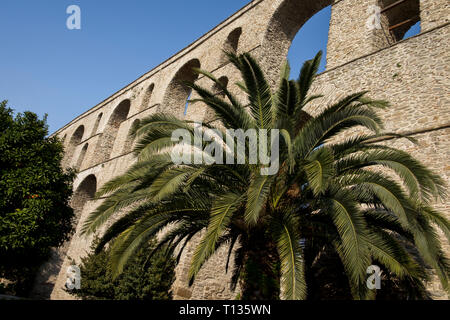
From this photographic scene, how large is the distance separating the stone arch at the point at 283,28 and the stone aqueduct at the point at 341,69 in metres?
0.03

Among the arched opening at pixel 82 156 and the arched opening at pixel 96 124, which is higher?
the arched opening at pixel 96 124

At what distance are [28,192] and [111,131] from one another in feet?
35.6

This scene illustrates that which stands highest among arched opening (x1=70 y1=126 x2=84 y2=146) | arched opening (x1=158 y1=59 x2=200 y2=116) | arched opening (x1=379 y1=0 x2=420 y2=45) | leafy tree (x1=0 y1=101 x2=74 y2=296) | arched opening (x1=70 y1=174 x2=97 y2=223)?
arched opening (x1=70 y1=126 x2=84 y2=146)

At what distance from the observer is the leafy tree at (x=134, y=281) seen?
8562 mm

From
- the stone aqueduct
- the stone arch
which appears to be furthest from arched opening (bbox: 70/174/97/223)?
the stone arch

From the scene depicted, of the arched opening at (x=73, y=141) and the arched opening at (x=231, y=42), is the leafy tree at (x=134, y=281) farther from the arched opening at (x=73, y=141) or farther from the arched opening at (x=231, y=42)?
the arched opening at (x=73, y=141)

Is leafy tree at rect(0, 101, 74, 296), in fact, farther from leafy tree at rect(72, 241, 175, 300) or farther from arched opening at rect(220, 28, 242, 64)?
arched opening at rect(220, 28, 242, 64)

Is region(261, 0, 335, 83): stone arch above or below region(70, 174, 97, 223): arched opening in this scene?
above

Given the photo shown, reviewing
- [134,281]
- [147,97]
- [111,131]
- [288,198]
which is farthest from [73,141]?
[288,198]

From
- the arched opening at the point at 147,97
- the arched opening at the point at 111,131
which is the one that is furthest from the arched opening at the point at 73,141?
the arched opening at the point at 147,97

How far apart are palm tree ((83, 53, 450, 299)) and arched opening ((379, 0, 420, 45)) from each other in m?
5.08

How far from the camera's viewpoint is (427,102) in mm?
6766

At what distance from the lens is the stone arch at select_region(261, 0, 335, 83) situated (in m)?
11.6
